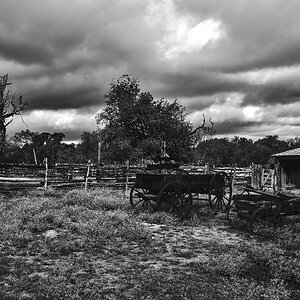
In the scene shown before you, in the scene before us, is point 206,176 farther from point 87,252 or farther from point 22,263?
point 22,263

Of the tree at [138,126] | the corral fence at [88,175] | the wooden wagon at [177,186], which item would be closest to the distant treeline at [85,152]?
the tree at [138,126]

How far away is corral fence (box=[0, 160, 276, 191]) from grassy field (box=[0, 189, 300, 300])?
10638 mm

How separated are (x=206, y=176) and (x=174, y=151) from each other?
27.8 meters

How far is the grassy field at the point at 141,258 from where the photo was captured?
5230mm

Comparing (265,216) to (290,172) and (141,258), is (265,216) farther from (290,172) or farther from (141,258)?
(290,172)

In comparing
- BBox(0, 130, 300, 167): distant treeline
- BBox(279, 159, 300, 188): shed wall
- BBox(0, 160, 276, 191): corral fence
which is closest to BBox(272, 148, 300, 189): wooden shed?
BBox(279, 159, 300, 188): shed wall

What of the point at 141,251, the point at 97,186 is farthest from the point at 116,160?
the point at 141,251

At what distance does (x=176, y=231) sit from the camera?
Answer: 10055mm

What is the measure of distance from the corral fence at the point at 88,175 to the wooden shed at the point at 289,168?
132 centimetres

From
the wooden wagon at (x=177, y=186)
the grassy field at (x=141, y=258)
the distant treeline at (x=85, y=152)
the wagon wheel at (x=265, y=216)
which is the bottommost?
the grassy field at (x=141, y=258)

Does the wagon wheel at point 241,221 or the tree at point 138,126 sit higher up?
the tree at point 138,126

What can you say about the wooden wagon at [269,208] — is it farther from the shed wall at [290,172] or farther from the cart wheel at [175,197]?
the shed wall at [290,172]

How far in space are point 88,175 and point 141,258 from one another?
15396 millimetres

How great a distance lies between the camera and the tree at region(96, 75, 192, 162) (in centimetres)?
3806
